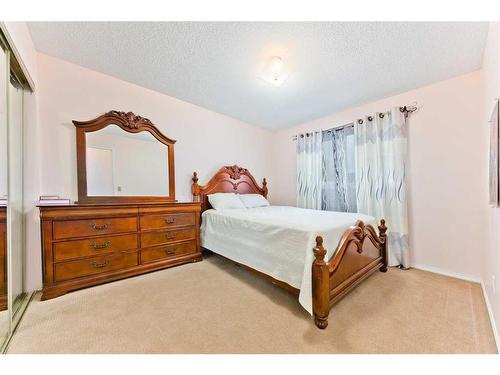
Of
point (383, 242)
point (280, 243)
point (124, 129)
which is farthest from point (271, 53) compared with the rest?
point (383, 242)

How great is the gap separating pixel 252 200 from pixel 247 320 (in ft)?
7.07

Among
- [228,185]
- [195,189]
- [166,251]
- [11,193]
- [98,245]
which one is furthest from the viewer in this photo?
[228,185]

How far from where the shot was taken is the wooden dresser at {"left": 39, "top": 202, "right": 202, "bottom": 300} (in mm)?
1765

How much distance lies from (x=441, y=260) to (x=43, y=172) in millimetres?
4443

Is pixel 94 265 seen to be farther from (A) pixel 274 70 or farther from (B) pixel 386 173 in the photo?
(B) pixel 386 173

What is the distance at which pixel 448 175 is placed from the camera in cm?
227

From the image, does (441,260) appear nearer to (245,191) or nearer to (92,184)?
(245,191)

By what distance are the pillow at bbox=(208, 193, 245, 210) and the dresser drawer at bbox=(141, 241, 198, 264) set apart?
0.64 meters

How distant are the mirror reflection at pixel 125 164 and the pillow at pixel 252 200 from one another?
124 cm

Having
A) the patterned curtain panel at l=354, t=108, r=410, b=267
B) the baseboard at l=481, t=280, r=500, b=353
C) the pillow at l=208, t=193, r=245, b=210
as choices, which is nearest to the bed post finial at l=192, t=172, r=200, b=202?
the pillow at l=208, t=193, r=245, b=210

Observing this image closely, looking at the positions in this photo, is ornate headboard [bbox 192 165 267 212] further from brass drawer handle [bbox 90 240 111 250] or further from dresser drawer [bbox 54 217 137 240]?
brass drawer handle [bbox 90 240 111 250]
